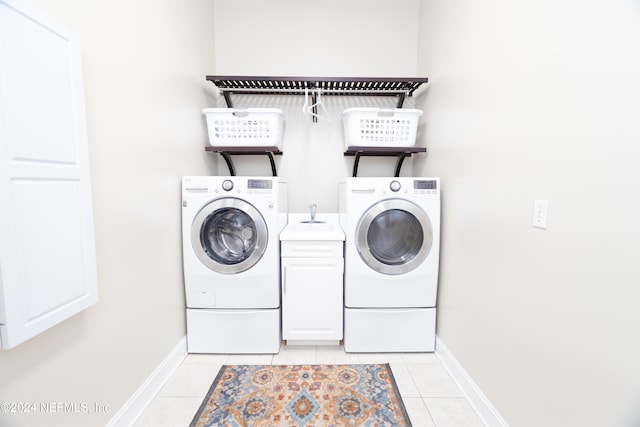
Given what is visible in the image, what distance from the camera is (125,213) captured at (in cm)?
129

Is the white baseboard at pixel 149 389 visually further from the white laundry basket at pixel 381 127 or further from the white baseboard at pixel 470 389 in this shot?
the white laundry basket at pixel 381 127

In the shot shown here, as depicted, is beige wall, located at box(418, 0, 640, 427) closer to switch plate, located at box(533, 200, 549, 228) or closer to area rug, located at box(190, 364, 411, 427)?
switch plate, located at box(533, 200, 549, 228)

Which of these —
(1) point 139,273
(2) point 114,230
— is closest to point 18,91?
(2) point 114,230

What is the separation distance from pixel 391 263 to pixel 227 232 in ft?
3.84

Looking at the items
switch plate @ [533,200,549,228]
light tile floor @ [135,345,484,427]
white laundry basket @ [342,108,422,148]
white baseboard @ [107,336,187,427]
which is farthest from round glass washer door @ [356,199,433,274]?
white baseboard @ [107,336,187,427]

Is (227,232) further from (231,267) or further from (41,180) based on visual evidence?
(41,180)

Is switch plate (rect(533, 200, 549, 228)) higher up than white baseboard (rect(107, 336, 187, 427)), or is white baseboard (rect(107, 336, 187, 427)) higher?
switch plate (rect(533, 200, 549, 228))

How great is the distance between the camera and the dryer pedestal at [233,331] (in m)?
1.86

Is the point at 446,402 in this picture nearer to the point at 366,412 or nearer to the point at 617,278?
the point at 366,412

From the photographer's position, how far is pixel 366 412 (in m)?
1.43

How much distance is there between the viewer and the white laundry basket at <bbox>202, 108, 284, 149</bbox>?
1999mm

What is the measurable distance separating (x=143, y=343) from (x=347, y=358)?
1.24 metres

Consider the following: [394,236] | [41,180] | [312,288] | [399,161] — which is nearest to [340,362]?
[312,288]

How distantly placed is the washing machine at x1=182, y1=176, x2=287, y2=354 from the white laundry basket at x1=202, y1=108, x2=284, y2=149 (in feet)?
1.30
